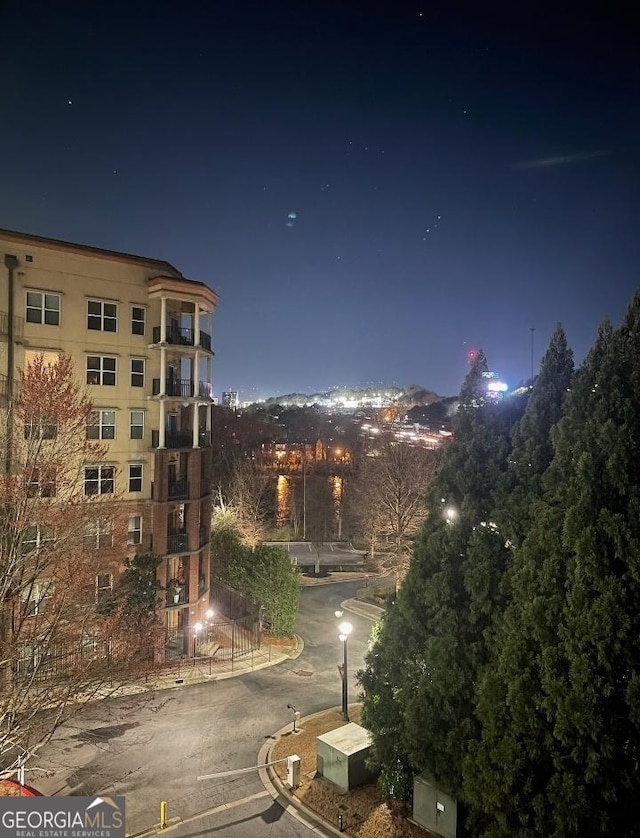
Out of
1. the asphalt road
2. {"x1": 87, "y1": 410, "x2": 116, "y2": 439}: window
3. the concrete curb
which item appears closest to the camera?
the concrete curb

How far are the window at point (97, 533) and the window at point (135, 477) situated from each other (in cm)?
346

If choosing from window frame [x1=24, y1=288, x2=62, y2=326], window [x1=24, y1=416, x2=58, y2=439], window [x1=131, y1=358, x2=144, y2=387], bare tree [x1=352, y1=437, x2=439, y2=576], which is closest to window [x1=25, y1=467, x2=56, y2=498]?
window [x1=24, y1=416, x2=58, y2=439]

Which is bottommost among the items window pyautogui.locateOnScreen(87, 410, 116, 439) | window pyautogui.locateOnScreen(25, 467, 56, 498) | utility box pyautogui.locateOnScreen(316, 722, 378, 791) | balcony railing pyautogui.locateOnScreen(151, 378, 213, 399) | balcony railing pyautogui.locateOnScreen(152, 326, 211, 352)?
utility box pyautogui.locateOnScreen(316, 722, 378, 791)

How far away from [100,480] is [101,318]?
6393 mm

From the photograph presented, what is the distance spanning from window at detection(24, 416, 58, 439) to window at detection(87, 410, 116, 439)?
28.0 ft

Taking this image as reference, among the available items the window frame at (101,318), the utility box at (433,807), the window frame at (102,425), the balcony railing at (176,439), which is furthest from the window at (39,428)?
the utility box at (433,807)

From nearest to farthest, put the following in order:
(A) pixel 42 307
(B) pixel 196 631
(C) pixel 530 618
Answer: (C) pixel 530 618, (A) pixel 42 307, (B) pixel 196 631

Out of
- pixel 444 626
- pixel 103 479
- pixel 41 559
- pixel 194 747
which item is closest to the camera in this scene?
pixel 444 626

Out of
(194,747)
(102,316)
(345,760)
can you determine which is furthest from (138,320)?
(345,760)

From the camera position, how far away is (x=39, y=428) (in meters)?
12.5

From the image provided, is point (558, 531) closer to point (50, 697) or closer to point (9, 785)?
point (50, 697)

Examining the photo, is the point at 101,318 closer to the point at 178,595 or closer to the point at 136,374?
the point at 136,374

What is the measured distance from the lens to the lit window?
23.4m

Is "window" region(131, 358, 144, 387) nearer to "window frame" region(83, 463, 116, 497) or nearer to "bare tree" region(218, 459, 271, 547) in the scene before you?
"window frame" region(83, 463, 116, 497)
